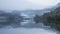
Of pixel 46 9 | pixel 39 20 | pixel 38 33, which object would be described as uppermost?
pixel 46 9

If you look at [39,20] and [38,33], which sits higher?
[39,20]

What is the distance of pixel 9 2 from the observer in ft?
4.53

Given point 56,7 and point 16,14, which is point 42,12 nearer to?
point 56,7

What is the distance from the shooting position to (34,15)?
1.39 m

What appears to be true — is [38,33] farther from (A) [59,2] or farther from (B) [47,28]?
(A) [59,2]

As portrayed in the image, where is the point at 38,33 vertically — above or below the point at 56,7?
below

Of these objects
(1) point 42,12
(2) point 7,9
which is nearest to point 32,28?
(1) point 42,12

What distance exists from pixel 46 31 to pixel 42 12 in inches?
8.7

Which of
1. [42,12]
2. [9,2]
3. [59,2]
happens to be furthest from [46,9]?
[9,2]

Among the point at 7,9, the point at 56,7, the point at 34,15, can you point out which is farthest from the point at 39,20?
the point at 7,9

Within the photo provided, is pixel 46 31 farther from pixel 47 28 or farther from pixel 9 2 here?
pixel 9 2

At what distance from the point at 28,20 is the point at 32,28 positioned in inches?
4.0

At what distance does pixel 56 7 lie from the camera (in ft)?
4.59

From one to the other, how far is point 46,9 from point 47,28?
216mm
